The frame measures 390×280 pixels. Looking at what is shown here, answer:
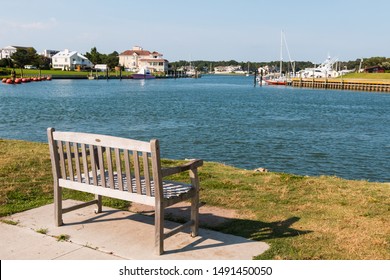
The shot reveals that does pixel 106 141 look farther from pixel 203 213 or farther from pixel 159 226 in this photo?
pixel 203 213

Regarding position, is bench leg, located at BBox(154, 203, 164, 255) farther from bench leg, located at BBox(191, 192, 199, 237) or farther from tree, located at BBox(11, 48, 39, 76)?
tree, located at BBox(11, 48, 39, 76)

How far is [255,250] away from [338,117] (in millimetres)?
40981

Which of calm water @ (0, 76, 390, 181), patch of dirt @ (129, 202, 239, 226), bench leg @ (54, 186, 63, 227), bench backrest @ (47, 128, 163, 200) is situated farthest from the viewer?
calm water @ (0, 76, 390, 181)

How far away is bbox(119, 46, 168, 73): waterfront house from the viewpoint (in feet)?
587

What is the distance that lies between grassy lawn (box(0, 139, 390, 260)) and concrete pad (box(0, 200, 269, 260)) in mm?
346

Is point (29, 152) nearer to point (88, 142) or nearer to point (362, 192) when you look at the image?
point (88, 142)

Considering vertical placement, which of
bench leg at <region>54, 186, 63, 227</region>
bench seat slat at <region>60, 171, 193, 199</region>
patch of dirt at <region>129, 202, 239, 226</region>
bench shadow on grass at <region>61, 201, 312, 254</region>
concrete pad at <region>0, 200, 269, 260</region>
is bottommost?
patch of dirt at <region>129, 202, 239, 226</region>

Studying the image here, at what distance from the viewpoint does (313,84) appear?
112m

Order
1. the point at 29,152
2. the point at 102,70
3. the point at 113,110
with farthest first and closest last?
the point at 102,70 < the point at 113,110 < the point at 29,152

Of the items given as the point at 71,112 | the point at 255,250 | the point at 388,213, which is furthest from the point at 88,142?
the point at 71,112

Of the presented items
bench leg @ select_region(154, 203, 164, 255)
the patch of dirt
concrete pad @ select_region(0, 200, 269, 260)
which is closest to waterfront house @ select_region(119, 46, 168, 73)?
the patch of dirt

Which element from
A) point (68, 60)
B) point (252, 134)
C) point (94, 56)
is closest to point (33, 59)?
point (68, 60)

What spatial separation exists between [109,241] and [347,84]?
105403 mm

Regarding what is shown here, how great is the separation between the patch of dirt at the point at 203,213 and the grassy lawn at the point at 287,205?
152 mm
